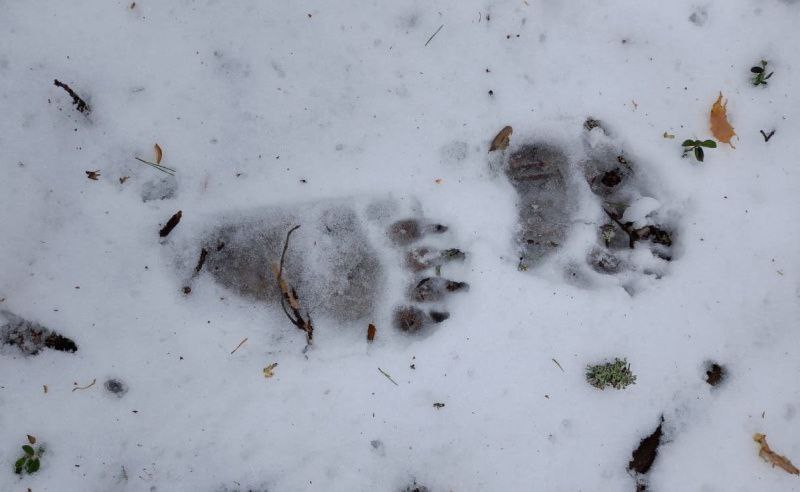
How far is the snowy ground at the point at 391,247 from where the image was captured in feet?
9.16

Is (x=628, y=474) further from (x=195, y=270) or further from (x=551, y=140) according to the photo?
(x=195, y=270)

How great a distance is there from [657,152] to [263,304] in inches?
94.1

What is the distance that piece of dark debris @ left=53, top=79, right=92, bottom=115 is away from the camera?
274 cm

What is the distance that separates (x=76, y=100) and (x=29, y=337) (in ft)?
4.20

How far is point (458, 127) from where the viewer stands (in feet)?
9.63

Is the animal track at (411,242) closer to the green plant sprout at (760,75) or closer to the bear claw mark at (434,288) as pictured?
the bear claw mark at (434,288)

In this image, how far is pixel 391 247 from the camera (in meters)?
2.91

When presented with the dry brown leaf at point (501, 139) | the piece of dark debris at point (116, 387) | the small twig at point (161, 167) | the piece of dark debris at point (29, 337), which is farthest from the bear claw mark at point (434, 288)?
the piece of dark debris at point (29, 337)

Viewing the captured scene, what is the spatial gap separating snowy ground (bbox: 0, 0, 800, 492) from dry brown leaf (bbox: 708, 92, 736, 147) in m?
0.06

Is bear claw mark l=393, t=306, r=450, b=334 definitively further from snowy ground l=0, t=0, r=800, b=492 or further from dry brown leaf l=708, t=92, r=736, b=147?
dry brown leaf l=708, t=92, r=736, b=147

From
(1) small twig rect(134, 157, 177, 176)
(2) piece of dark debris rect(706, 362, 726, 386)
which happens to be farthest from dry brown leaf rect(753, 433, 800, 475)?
(1) small twig rect(134, 157, 177, 176)

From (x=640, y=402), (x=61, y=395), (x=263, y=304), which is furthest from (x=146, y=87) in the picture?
(x=640, y=402)

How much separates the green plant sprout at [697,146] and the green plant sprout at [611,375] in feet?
4.07

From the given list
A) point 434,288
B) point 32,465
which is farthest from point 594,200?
point 32,465
